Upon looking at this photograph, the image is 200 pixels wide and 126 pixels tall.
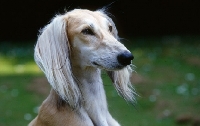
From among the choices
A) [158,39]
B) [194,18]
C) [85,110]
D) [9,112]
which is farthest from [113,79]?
[194,18]

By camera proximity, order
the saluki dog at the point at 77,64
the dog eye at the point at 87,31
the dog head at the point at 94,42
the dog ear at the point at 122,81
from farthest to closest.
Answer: the dog ear at the point at 122,81 < the dog eye at the point at 87,31 < the saluki dog at the point at 77,64 < the dog head at the point at 94,42

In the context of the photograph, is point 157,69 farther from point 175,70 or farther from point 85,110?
point 85,110

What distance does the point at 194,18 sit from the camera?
2009cm

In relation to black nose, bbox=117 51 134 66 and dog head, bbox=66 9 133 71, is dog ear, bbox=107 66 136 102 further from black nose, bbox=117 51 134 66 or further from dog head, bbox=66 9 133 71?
black nose, bbox=117 51 134 66

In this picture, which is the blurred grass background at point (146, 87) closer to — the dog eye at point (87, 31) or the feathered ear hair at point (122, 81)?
the feathered ear hair at point (122, 81)

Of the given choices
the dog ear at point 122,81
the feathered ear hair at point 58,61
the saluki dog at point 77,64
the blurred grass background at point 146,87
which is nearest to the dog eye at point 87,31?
the saluki dog at point 77,64

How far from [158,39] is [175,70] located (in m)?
5.23

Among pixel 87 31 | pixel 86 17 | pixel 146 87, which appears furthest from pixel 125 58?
pixel 146 87

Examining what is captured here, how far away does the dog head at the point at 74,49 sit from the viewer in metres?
5.24

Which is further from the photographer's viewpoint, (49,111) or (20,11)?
(20,11)

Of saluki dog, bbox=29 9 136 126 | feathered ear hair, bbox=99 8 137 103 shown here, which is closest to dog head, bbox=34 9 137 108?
saluki dog, bbox=29 9 136 126

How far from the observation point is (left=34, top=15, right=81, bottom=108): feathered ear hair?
17.3 feet

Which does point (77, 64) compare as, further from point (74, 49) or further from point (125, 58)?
point (125, 58)

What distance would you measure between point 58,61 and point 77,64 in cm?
22
